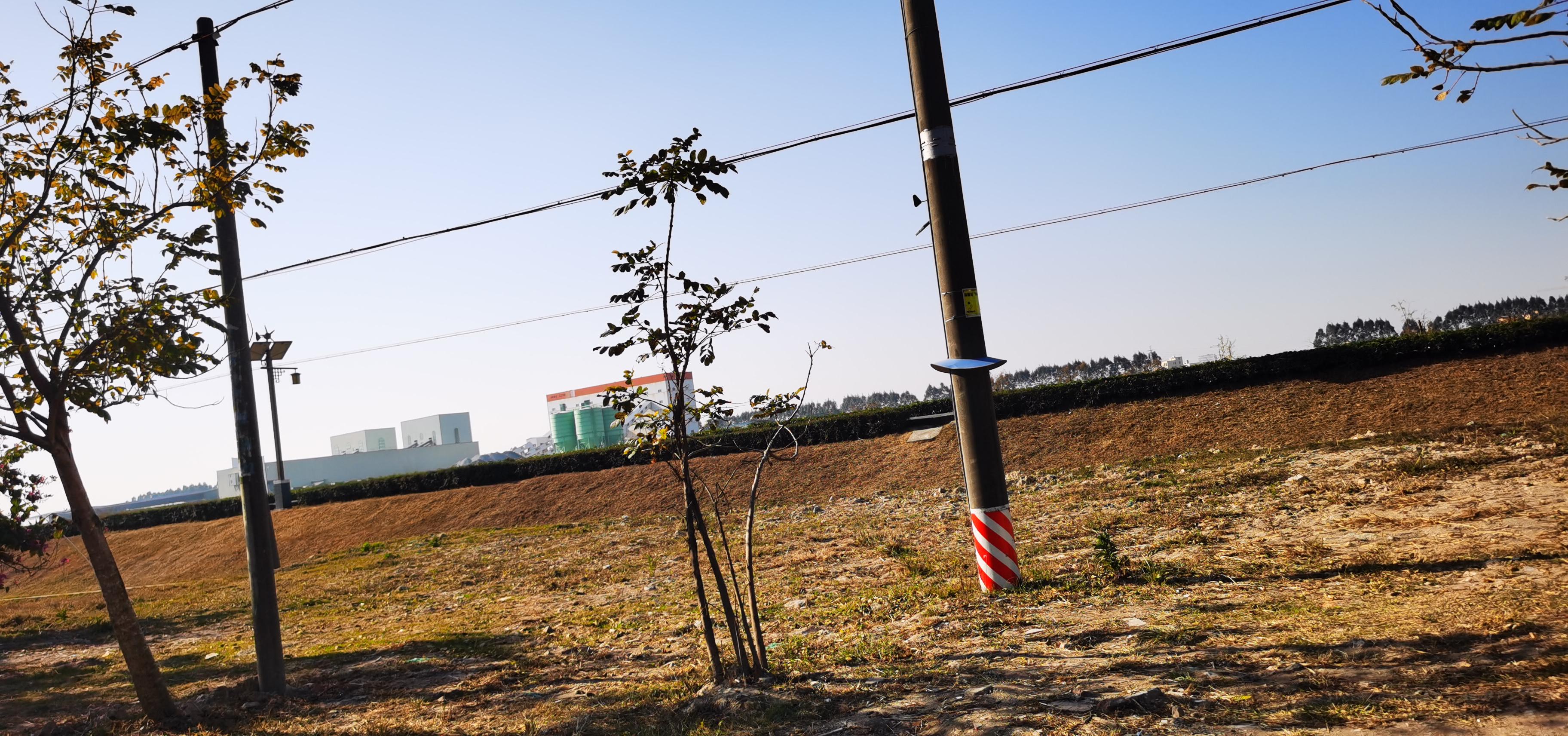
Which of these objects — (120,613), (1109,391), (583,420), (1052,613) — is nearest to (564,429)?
(583,420)

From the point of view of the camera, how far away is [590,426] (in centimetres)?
5053

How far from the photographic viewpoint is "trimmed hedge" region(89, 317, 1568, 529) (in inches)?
731

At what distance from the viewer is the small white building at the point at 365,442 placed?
8731cm

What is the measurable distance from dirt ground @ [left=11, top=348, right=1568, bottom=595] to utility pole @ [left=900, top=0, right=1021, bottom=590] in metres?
5.18

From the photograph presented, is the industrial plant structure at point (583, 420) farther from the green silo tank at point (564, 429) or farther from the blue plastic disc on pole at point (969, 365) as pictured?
the blue plastic disc on pole at point (969, 365)

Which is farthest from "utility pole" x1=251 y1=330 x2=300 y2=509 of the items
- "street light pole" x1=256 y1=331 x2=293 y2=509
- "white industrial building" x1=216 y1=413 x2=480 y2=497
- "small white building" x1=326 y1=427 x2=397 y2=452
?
"small white building" x1=326 y1=427 x2=397 y2=452

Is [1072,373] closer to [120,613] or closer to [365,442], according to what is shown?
[120,613]

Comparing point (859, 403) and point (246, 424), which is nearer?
point (246, 424)

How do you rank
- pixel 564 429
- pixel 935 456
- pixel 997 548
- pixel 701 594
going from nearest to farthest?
pixel 701 594 < pixel 997 548 < pixel 935 456 < pixel 564 429

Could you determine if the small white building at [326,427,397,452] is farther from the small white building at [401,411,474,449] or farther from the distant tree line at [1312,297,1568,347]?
the distant tree line at [1312,297,1568,347]

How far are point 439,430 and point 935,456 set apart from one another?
8013cm

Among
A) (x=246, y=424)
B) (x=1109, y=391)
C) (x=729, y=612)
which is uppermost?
(x=246, y=424)

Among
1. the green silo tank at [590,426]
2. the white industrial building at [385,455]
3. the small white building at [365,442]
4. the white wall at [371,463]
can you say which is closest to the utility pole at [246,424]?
the green silo tank at [590,426]

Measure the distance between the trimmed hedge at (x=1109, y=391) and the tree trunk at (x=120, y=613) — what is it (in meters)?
8.23
